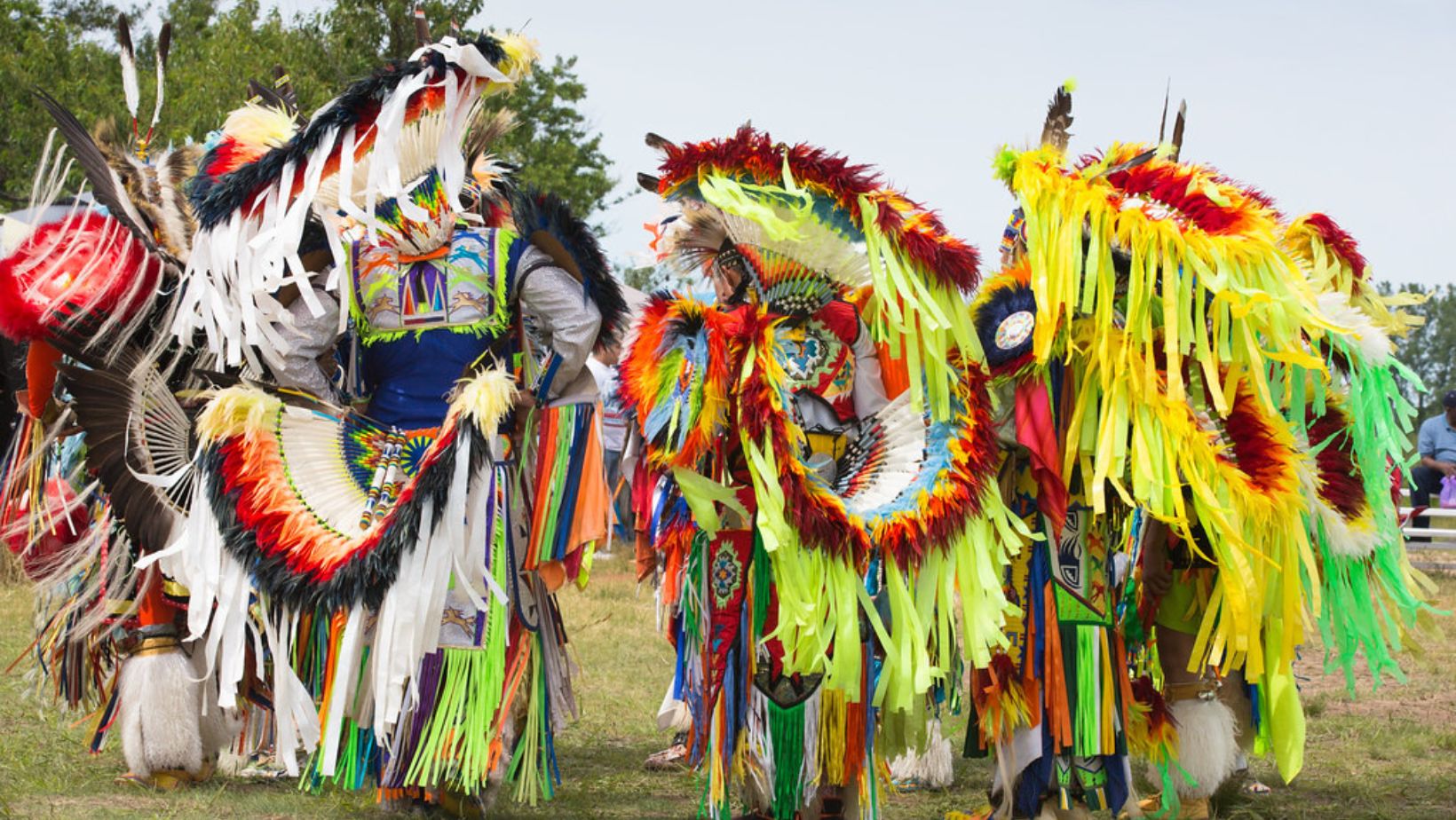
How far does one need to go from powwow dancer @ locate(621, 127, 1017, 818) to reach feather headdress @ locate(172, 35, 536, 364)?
49 cm

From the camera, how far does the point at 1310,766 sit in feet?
15.8

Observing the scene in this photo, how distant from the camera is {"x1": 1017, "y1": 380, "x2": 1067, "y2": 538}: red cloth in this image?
3.76 meters

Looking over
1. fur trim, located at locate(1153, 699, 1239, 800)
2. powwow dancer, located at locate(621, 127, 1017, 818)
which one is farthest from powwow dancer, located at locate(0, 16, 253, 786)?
Answer: fur trim, located at locate(1153, 699, 1239, 800)

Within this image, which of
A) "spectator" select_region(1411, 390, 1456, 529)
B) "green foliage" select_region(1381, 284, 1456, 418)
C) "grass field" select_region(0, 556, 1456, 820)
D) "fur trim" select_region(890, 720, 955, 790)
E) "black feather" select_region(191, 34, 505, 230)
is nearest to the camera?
"black feather" select_region(191, 34, 505, 230)

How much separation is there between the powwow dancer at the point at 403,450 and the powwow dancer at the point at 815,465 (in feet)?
1.22

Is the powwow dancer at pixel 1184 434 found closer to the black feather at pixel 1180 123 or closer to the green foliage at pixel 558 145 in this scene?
the black feather at pixel 1180 123

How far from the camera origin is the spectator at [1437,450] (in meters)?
10.5

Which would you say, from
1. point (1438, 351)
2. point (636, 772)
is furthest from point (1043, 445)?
point (1438, 351)

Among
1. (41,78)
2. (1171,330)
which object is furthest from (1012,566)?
(41,78)

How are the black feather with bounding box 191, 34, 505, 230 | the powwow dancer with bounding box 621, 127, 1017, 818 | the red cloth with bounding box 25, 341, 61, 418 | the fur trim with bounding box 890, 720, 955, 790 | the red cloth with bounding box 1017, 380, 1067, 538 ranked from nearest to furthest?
the powwow dancer with bounding box 621, 127, 1017, 818 → the black feather with bounding box 191, 34, 505, 230 → the red cloth with bounding box 1017, 380, 1067, 538 → the red cloth with bounding box 25, 341, 61, 418 → the fur trim with bounding box 890, 720, 955, 790

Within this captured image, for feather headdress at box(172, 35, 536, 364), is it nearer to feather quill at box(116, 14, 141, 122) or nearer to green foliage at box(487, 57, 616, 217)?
feather quill at box(116, 14, 141, 122)

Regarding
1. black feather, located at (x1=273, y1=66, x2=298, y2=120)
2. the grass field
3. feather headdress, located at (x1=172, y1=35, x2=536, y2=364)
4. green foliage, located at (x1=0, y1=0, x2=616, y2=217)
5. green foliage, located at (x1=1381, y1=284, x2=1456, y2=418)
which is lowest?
the grass field

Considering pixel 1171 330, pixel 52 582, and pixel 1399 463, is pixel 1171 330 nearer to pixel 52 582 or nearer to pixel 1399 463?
pixel 1399 463

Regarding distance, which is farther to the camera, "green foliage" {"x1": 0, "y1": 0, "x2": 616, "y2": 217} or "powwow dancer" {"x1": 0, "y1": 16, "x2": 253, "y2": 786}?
"green foliage" {"x1": 0, "y1": 0, "x2": 616, "y2": 217}
